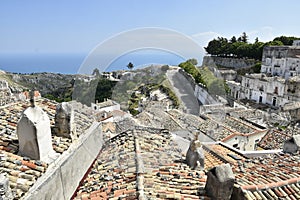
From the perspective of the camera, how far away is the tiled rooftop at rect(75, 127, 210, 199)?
323 cm

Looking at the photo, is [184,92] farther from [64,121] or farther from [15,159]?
[15,159]

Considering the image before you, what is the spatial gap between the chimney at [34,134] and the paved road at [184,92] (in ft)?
41.2

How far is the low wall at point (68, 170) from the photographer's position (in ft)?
9.68

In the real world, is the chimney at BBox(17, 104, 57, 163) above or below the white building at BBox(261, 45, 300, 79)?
below

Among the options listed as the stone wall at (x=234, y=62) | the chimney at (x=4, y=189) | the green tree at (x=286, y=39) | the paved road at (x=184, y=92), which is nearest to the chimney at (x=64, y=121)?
the chimney at (x=4, y=189)

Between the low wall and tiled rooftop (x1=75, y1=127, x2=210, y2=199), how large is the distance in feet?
0.54

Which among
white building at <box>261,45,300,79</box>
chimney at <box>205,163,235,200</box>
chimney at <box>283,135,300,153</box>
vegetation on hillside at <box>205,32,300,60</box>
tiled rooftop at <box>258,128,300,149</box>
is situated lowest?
tiled rooftop at <box>258,128,300,149</box>

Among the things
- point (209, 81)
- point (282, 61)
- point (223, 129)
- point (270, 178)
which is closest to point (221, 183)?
point (270, 178)

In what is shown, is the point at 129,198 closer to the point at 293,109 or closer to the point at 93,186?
the point at 93,186

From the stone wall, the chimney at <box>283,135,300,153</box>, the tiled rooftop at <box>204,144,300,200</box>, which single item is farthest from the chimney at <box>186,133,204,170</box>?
the stone wall

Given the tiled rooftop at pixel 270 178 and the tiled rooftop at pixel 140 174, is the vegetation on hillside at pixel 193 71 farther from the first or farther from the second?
the tiled rooftop at pixel 140 174

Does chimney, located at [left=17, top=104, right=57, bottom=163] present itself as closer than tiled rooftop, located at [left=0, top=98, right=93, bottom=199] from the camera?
No

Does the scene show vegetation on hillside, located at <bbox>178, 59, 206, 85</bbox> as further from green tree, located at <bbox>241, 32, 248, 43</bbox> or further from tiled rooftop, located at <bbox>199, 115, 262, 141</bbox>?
green tree, located at <bbox>241, 32, 248, 43</bbox>

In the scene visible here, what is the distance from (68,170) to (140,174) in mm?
1128
